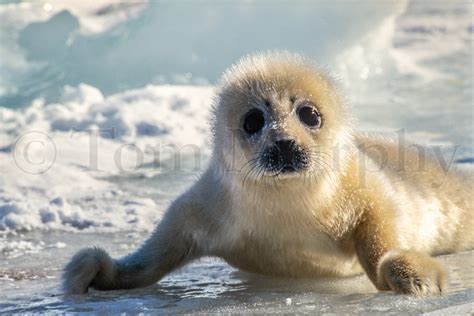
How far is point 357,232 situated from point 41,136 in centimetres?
434

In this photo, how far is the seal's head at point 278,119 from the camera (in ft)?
9.57

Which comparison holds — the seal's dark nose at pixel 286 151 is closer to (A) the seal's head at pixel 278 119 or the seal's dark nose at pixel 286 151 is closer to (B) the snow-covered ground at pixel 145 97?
(A) the seal's head at pixel 278 119

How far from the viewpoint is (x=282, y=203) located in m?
3.14

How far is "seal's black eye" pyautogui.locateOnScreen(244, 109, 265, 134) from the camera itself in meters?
3.10

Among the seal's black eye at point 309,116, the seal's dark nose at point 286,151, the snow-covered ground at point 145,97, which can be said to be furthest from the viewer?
the snow-covered ground at point 145,97

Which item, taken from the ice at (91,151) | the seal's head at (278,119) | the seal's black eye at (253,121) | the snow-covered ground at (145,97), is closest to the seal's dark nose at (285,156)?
the seal's head at (278,119)

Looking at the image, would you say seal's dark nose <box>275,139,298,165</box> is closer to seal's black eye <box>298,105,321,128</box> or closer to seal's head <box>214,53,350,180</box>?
seal's head <box>214,53,350,180</box>

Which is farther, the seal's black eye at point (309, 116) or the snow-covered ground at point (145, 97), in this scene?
the snow-covered ground at point (145, 97)

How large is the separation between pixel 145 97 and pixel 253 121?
4.94 m

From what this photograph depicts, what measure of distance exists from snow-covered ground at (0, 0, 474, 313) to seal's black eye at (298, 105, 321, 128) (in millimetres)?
322

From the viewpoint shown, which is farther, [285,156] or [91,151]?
[91,151]

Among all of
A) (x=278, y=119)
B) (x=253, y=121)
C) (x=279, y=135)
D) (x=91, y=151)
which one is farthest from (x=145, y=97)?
(x=279, y=135)

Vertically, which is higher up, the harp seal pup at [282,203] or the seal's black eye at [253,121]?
the seal's black eye at [253,121]

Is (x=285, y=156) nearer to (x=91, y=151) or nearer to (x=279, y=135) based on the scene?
(x=279, y=135)
